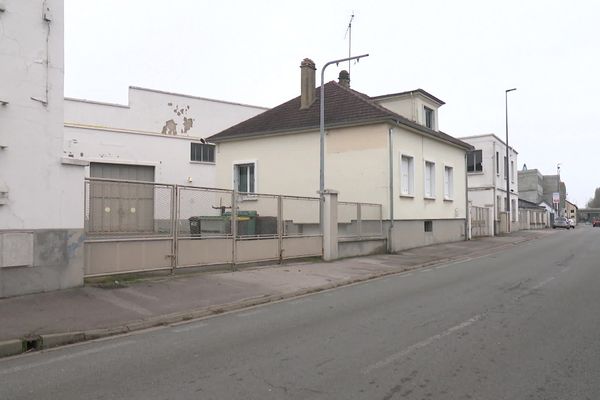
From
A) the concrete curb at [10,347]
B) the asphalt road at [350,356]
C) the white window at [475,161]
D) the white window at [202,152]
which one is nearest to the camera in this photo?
the asphalt road at [350,356]

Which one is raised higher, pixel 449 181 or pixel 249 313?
pixel 449 181

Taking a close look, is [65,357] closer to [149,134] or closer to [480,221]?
[149,134]

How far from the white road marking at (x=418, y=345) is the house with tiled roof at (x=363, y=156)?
12338 mm

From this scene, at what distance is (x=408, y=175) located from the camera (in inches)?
876

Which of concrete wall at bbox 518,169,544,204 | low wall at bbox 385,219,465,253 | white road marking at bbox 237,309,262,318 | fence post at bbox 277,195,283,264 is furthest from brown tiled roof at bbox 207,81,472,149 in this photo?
concrete wall at bbox 518,169,544,204

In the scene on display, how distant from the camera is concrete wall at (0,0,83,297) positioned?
880 centimetres

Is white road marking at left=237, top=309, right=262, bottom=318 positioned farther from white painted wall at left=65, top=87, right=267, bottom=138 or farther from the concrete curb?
white painted wall at left=65, top=87, right=267, bottom=138

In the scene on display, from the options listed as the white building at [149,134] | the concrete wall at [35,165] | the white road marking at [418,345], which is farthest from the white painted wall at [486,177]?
the concrete wall at [35,165]

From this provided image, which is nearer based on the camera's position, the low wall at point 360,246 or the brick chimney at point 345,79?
the low wall at point 360,246

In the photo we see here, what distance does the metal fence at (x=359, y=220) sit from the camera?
17.7 metres

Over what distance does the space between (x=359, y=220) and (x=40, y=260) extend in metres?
11.5

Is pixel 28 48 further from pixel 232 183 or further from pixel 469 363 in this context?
pixel 232 183

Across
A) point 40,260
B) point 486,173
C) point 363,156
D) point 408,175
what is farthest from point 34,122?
point 486,173

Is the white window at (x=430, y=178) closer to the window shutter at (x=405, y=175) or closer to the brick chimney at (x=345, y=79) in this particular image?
the window shutter at (x=405, y=175)
